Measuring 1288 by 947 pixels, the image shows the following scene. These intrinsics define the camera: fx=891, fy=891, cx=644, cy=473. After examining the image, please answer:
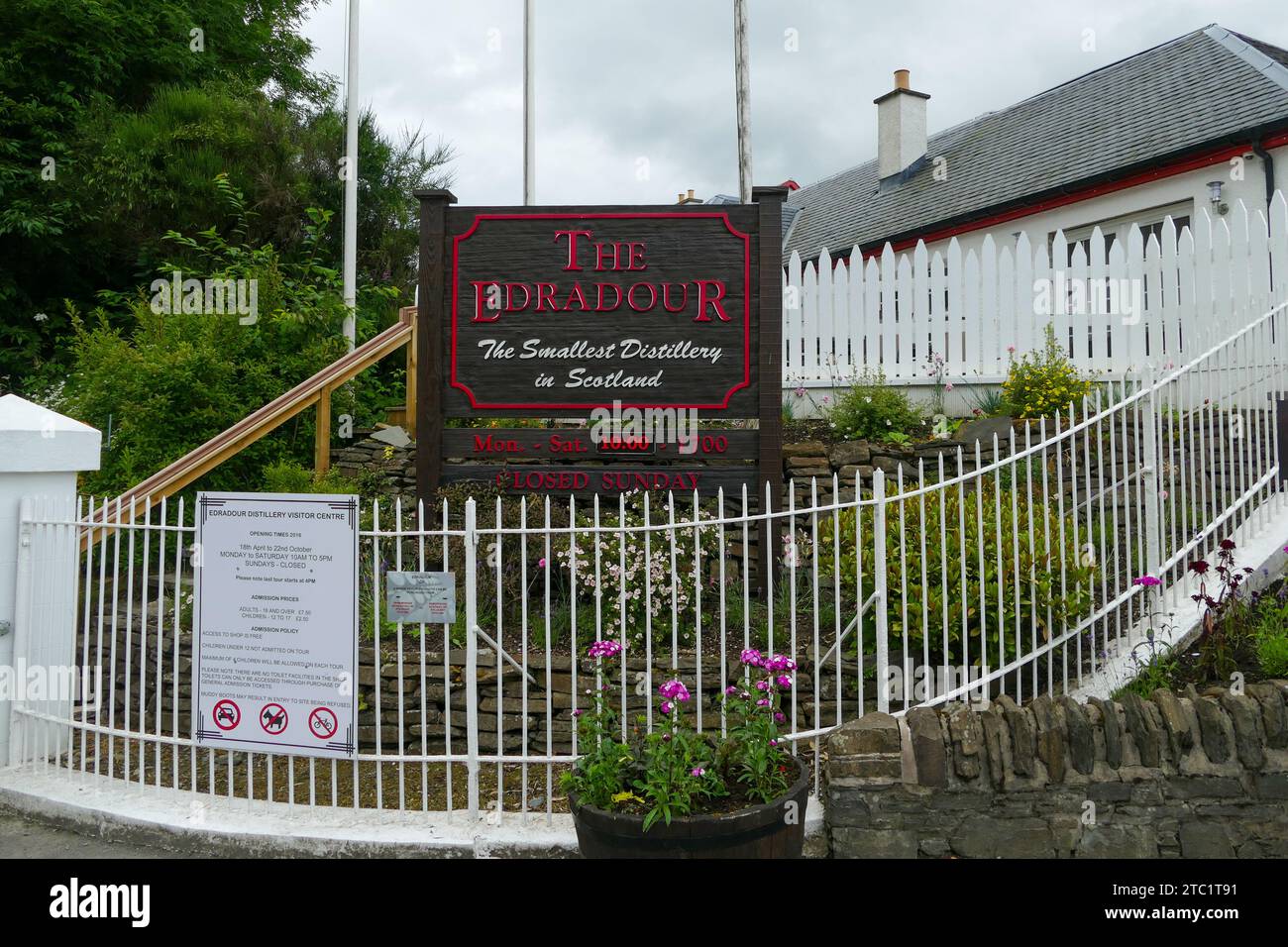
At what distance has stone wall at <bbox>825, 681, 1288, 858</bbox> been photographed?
11.6 ft

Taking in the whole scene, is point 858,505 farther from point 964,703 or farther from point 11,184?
point 11,184

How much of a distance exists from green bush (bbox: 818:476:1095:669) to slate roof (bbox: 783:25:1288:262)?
7.69 meters

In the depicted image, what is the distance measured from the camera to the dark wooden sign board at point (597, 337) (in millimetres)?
5875

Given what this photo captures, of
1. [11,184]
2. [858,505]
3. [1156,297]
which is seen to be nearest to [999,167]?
[1156,297]

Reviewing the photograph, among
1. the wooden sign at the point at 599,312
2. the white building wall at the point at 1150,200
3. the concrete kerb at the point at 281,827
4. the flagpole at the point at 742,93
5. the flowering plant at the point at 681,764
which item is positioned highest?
the flagpole at the point at 742,93

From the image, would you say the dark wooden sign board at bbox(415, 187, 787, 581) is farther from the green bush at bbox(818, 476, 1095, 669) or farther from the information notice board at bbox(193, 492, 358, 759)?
the information notice board at bbox(193, 492, 358, 759)

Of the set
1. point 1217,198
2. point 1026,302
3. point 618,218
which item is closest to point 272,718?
point 618,218

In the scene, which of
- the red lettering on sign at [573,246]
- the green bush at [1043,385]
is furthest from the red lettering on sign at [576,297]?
the green bush at [1043,385]

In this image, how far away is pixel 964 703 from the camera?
3840 millimetres

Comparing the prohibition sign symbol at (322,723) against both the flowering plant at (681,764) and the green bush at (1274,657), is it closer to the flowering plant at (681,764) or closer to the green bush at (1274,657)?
the flowering plant at (681,764)

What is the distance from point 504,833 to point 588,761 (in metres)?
0.65

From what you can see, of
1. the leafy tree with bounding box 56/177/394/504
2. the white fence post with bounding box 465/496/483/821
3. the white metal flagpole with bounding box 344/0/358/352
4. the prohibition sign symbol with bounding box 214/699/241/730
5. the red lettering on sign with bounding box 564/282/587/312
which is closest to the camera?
the white fence post with bounding box 465/496/483/821

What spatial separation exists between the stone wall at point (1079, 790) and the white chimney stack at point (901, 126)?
15.7 m

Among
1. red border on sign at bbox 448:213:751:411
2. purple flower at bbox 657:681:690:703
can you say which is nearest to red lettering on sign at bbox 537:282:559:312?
red border on sign at bbox 448:213:751:411
